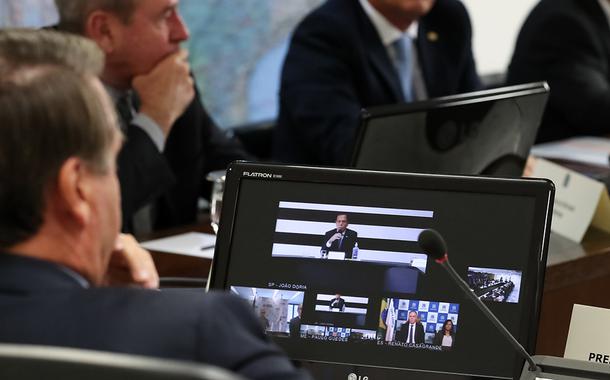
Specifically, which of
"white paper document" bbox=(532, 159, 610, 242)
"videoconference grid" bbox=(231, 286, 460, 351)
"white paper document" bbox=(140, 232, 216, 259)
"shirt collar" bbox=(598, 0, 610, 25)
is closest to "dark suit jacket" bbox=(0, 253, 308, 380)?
"videoconference grid" bbox=(231, 286, 460, 351)

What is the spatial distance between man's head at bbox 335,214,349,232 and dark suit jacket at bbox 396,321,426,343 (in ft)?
0.53

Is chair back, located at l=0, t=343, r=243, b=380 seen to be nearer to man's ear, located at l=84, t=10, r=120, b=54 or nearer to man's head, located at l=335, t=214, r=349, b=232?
man's head, located at l=335, t=214, r=349, b=232

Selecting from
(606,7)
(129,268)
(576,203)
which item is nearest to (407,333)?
(129,268)

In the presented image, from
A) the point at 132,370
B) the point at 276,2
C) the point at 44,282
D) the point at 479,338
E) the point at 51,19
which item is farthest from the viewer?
the point at 276,2

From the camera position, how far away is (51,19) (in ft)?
11.6

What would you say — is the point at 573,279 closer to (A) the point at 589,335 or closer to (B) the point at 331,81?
(A) the point at 589,335

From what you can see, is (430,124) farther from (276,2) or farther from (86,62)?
(276,2)

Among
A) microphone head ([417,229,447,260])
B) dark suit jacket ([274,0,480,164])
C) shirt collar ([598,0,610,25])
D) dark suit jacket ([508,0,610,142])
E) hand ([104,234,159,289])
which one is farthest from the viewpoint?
Result: shirt collar ([598,0,610,25])

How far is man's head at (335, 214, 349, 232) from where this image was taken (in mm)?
1610

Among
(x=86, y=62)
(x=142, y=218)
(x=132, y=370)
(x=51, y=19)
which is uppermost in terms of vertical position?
(x=86, y=62)

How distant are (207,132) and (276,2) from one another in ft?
4.56

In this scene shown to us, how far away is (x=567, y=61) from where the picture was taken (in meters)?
3.99

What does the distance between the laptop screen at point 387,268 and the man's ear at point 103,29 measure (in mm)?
1263

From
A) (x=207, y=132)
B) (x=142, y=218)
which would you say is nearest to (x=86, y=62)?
(x=142, y=218)
